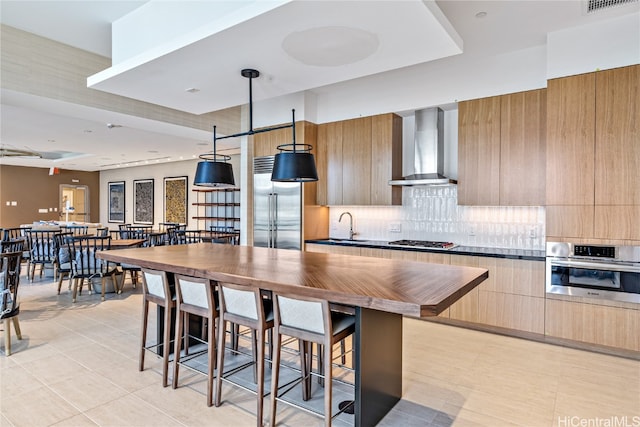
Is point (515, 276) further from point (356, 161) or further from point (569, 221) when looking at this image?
point (356, 161)

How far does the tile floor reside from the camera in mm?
2355

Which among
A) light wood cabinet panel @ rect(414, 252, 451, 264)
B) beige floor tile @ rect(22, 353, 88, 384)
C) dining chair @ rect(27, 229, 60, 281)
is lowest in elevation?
beige floor tile @ rect(22, 353, 88, 384)

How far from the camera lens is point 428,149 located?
4.62 meters

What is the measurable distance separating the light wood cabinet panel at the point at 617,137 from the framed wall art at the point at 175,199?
973 centimetres

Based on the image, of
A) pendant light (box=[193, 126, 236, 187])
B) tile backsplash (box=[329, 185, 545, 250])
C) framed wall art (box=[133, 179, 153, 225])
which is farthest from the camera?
framed wall art (box=[133, 179, 153, 225])

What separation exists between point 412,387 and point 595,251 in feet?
6.98

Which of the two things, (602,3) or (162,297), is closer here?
(162,297)

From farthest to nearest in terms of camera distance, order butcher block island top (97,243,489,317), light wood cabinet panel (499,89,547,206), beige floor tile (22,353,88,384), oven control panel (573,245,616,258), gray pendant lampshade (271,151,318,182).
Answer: light wood cabinet panel (499,89,547,206)
oven control panel (573,245,616,258)
gray pendant lampshade (271,151,318,182)
beige floor tile (22,353,88,384)
butcher block island top (97,243,489,317)

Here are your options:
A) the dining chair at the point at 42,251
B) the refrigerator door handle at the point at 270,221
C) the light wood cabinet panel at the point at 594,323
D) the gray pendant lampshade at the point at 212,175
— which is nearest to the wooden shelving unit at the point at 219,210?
the dining chair at the point at 42,251

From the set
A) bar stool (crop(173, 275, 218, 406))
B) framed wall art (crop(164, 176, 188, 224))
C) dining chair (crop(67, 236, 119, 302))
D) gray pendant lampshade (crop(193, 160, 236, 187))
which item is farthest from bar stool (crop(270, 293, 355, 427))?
framed wall art (crop(164, 176, 188, 224))

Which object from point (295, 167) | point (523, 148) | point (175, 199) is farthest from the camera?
point (175, 199)

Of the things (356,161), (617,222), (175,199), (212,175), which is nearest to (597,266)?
(617,222)

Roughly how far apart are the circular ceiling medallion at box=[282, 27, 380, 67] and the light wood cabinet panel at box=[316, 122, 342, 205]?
6.80 ft

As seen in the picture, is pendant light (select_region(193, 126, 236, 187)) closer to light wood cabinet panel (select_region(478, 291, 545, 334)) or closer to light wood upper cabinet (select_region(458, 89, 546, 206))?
light wood upper cabinet (select_region(458, 89, 546, 206))
